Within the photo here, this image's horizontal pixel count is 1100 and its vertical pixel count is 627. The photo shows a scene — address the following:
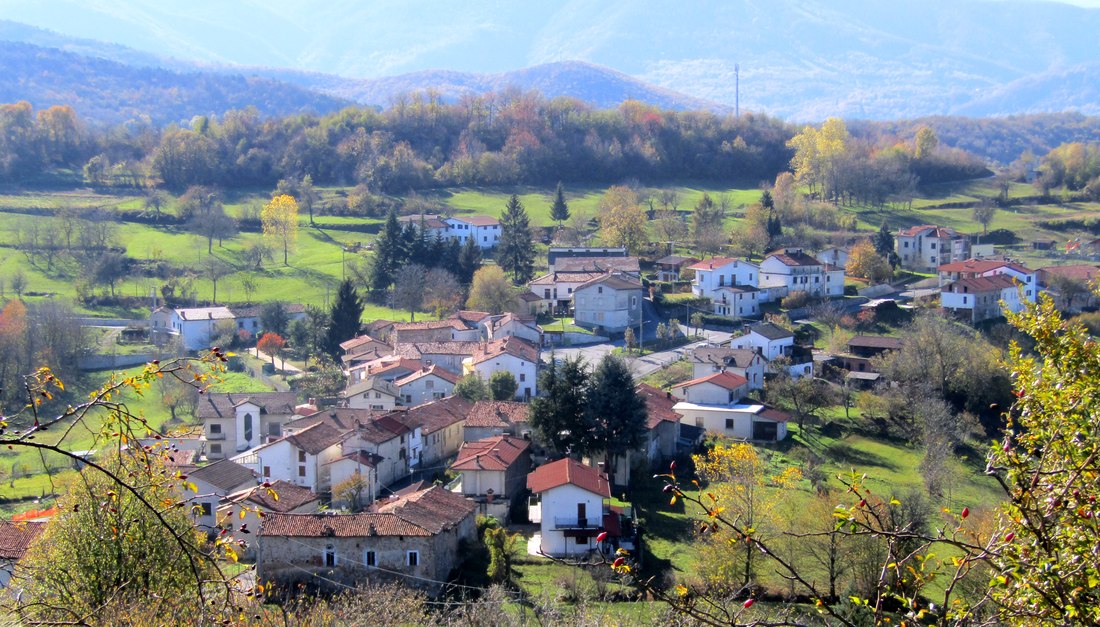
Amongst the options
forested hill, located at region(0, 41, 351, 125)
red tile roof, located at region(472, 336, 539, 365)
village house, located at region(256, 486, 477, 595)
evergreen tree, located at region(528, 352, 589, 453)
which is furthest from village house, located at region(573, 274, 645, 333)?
forested hill, located at region(0, 41, 351, 125)

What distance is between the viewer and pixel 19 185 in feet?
219

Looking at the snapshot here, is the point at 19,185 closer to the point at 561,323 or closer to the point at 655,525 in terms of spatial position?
the point at 561,323

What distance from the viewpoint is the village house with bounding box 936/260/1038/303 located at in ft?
136

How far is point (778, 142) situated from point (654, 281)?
43.6 meters

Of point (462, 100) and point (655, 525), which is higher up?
point (462, 100)

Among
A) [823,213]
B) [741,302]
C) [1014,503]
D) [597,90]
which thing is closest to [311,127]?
[823,213]

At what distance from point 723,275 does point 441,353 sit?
16151mm

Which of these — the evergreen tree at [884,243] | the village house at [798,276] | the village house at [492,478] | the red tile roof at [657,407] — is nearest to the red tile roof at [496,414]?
the village house at [492,478]

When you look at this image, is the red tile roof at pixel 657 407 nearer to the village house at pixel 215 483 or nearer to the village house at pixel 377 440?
the village house at pixel 377 440

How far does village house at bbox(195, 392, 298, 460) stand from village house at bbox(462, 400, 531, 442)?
5.73 m

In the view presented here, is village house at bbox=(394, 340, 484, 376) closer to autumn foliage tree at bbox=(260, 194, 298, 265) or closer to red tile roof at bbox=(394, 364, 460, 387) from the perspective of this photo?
red tile roof at bbox=(394, 364, 460, 387)

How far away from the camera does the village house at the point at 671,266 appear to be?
155ft

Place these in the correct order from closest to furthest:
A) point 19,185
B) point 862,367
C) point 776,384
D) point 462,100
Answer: point 776,384, point 862,367, point 19,185, point 462,100

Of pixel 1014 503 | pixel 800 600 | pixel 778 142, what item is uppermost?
pixel 778 142
